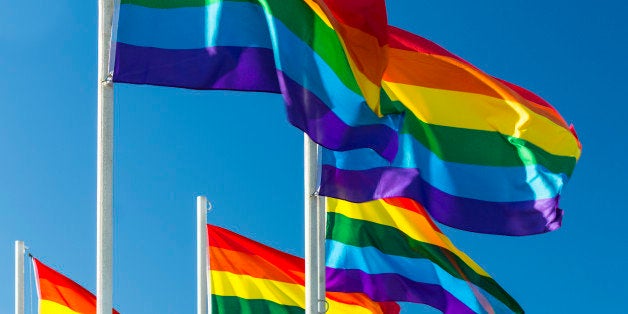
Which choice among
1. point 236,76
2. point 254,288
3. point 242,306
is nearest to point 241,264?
point 254,288

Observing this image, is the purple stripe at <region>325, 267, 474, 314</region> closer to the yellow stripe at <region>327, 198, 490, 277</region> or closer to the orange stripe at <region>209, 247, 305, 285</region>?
the yellow stripe at <region>327, 198, 490, 277</region>

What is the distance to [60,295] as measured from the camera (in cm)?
1812

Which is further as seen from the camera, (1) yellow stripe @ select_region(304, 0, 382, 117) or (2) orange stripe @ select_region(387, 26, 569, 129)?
(2) orange stripe @ select_region(387, 26, 569, 129)

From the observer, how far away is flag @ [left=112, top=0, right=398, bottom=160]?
10.5 m

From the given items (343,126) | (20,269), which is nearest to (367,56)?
(343,126)

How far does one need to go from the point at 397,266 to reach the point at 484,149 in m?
2.27

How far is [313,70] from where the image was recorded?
12.2 m

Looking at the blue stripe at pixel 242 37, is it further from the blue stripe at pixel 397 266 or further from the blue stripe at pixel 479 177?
the blue stripe at pixel 397 266

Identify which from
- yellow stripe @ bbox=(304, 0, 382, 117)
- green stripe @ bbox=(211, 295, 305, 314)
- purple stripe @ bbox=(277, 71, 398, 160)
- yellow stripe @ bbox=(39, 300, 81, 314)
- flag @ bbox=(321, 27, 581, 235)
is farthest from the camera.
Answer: yellow stripe @ bbox=(39, 300, 81, 314)

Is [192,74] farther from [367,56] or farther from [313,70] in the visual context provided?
[367,56]

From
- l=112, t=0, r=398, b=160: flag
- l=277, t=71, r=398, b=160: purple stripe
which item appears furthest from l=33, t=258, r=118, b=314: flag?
l=277, t=71, r=398, b=160: purple stripe

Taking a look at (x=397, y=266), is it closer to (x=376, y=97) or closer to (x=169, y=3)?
(x=376, y=97)

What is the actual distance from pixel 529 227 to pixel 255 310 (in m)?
4.12

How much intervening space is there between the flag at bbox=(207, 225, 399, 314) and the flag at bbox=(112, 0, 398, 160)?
4531 mm
